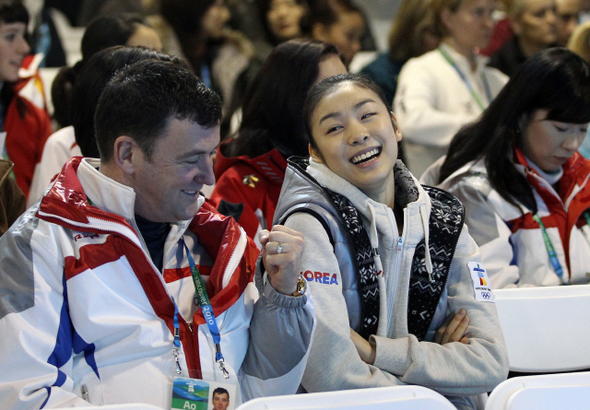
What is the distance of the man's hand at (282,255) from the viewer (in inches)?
56.9

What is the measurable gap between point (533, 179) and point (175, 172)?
151cm

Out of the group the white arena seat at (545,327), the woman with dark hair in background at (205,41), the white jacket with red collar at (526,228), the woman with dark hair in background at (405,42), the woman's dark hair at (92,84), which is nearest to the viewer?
the white arena seat at (545,327)

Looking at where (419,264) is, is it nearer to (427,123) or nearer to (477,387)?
(477,387)

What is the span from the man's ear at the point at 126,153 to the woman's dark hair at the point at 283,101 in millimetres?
954

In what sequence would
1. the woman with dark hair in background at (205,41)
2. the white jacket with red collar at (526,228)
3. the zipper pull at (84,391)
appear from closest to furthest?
the zipper pull at (84,391)
the white jacket with red collar at (526,228)
the woman with dark hair in background at (205,41)

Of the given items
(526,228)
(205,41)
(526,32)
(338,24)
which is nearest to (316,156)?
(526,228)

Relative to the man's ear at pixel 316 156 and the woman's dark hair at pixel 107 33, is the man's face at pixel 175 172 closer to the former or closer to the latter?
the man's ear at pixel 316 156

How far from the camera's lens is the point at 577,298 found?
2033 mm

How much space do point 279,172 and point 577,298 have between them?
1063mm

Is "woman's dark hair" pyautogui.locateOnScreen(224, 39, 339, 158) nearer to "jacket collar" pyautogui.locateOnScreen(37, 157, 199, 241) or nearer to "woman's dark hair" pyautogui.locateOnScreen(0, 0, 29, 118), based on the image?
"jacket collar" pyautogui.locateOnScreen(37, 157, 199, 241)

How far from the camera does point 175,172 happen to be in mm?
1564

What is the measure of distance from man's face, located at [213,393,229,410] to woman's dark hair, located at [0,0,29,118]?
2080 mm

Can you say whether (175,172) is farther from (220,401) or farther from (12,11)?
(12,11)

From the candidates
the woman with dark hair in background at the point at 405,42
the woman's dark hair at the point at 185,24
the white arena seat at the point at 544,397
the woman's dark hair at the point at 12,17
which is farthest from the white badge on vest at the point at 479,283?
the woman's dark hair at the point at 185,24
